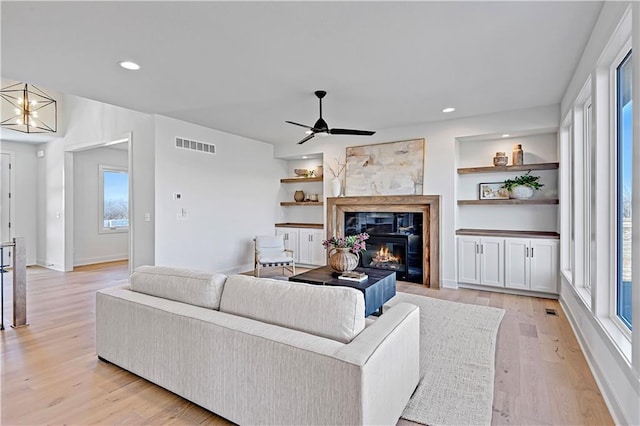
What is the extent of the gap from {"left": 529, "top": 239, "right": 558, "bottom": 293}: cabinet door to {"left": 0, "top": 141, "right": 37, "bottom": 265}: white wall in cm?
913

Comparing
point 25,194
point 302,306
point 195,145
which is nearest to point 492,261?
point 302,306

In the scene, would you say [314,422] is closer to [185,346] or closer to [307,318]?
[307,318]

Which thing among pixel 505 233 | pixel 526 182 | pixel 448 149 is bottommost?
pixel 505 233

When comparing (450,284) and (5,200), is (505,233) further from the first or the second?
(5,200)

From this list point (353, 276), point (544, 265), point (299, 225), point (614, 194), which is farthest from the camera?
point (299, 225)

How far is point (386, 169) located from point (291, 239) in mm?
2468

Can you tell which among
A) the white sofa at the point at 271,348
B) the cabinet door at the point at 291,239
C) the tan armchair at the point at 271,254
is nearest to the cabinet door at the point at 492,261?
the tan armchair at the point at 271,254

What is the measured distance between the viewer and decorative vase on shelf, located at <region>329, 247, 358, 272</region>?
3.54 meters

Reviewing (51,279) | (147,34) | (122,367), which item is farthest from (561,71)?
(51,279)

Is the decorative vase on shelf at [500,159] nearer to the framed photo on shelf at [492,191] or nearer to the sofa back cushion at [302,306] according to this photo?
the framed photo on shelf at [492,191]

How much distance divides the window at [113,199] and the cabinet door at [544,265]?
8239 mm

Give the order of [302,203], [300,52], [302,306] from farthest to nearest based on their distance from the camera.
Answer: [302,203], [300,52], [302,306]

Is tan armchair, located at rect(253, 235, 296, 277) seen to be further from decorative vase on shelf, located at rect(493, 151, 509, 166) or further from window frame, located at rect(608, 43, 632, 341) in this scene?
window frame, located at rect(608, 43, 632, 341)

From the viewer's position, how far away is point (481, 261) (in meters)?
4.86
